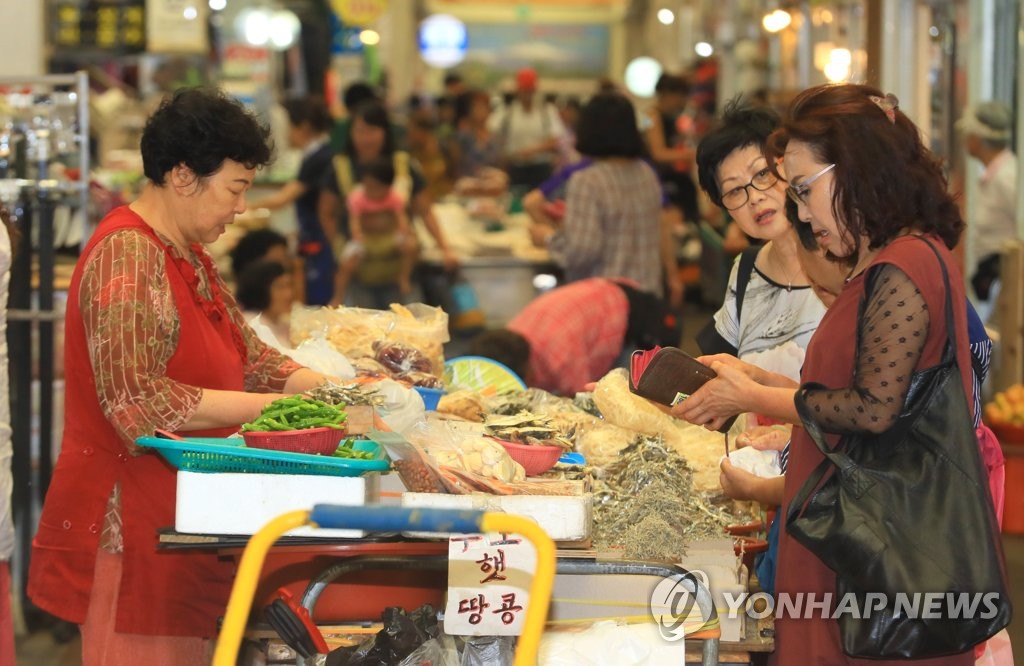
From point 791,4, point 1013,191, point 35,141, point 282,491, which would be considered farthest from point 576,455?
point 791,4

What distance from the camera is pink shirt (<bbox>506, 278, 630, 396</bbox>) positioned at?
5301 mm

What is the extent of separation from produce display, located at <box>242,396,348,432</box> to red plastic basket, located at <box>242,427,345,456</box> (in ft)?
0.08

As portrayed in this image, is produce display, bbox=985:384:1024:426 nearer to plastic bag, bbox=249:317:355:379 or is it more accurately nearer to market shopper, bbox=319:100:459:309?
market shopper, bbox=319:100:459:309

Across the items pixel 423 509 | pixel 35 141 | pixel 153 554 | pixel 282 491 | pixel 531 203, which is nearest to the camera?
pixel 423 509

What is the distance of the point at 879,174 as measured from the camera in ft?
7.65

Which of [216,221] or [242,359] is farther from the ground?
[216,221]

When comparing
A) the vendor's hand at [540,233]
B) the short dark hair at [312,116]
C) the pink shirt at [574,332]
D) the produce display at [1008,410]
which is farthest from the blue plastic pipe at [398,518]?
the short dark hair at [312,116]

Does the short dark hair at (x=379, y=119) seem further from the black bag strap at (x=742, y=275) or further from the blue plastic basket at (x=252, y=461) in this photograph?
the blue plastic basket at (x=252, y=461)

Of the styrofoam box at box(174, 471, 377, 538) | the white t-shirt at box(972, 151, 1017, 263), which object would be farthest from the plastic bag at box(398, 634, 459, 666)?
the white t-shirt at box(972, 151, 1017, 263)

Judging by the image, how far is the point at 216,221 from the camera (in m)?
2.94

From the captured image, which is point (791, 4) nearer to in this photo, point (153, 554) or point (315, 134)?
point (315, 134)

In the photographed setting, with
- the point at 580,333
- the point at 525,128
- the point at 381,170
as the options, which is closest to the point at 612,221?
the point at 580,333

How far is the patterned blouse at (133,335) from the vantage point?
2.70 m

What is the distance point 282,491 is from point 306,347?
116cm
